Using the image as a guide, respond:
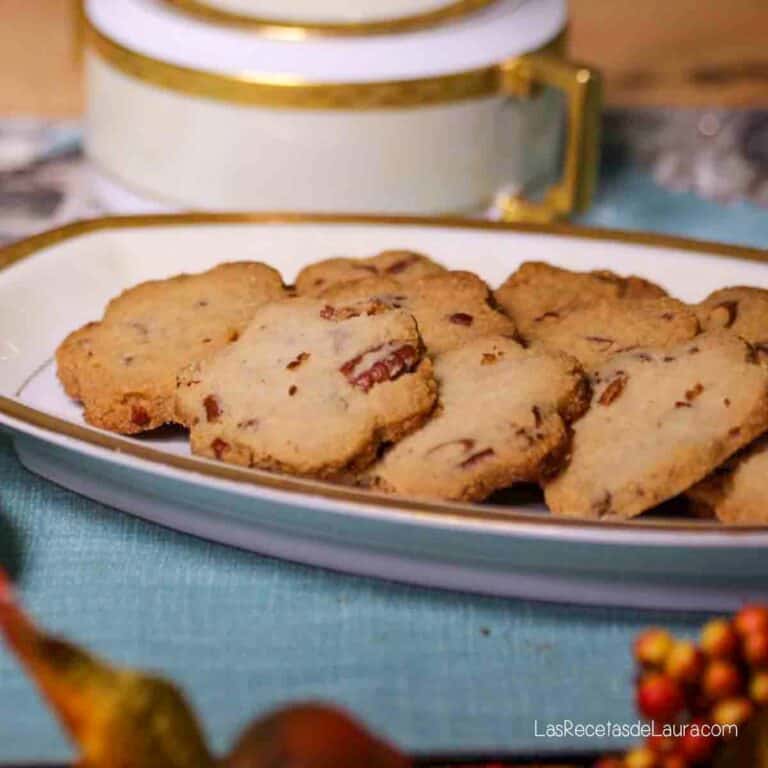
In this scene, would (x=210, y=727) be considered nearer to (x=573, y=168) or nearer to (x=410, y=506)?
(x=410, y=506)

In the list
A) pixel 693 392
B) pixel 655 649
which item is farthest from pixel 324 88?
pixel 655 649

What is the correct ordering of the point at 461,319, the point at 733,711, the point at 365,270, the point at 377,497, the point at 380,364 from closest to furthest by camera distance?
the point at 733,711, the point at 377,497, the point at 380,364, the point at 461,319, the point at 365,270

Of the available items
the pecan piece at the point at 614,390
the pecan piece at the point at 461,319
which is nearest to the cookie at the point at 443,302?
the pecan piece at the point at 461,319

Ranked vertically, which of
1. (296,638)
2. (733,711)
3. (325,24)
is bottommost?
(296,638)

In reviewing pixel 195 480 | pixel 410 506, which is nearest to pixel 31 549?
pixel 195 480

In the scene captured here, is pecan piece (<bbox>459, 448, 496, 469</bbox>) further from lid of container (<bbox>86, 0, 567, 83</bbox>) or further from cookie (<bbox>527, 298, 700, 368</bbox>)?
lid of container (<bbox>86, 0, 567, 83</bbox>)

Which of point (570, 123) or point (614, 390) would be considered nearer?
point (614, 390)

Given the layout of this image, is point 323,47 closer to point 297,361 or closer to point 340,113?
point 340,113

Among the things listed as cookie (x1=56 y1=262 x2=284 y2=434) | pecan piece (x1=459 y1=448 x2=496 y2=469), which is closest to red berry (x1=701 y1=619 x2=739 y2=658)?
pecan piece (x1=459 y1=448 x2=496 y2=469)
